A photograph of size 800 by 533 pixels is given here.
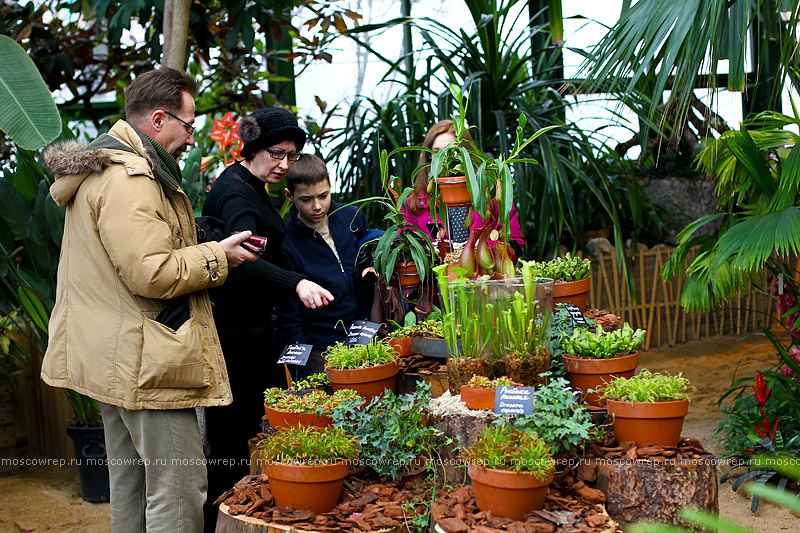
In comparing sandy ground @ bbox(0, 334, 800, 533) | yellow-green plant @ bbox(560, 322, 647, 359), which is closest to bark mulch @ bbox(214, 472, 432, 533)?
yellow-green plant @ bbox(560, 322, 647, 359)

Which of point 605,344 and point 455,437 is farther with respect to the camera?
point 605,344

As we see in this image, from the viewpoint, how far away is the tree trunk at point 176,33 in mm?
3391

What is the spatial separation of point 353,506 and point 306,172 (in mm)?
1268

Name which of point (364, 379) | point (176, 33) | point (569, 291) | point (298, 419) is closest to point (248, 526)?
point (298, 419)

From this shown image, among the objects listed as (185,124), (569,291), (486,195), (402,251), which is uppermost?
(185,124)

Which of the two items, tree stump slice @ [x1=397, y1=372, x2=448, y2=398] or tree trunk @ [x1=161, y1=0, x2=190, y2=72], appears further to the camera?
tree trunk @ [x1=161, y1=0, x2=190, y2=72]

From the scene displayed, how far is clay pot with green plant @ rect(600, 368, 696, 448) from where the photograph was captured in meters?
1.73

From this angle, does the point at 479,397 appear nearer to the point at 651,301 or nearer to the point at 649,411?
the point at 649,411

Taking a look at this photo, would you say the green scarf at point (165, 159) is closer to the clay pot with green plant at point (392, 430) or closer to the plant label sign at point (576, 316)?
the clay pot with green plant at point (392, 430)

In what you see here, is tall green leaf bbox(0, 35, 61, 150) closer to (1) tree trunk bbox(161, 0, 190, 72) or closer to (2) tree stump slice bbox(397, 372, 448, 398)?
(2) tree stump slice bbox(397, 372, 448, 398)

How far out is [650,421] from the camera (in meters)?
1.74

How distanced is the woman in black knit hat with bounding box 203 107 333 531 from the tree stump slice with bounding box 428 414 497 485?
0.74 m

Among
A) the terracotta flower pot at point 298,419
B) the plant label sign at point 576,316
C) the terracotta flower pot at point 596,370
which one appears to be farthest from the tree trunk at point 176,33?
the terracotta flower pot at point 596,370

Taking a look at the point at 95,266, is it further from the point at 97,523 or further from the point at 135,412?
the point at 97,523
